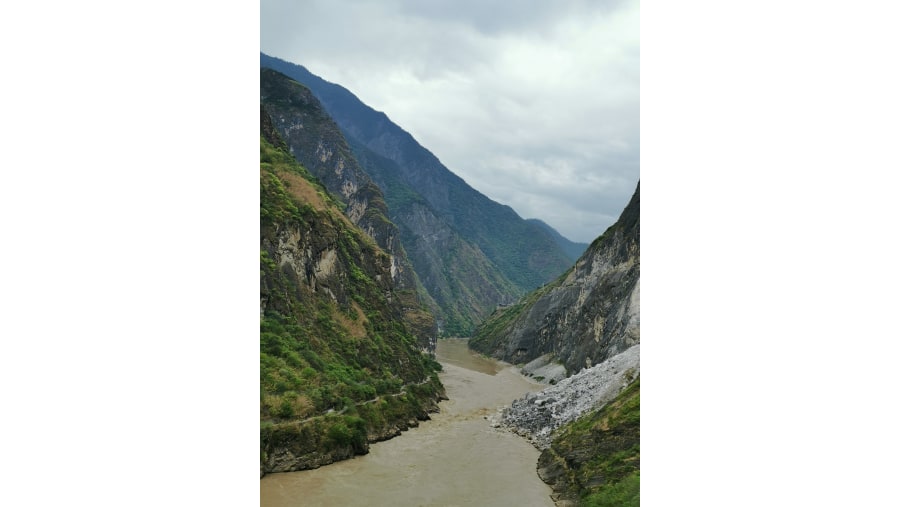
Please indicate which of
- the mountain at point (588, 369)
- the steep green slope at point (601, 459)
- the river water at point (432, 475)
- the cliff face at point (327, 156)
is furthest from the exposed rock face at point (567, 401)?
the cliff face at point (327, 156)

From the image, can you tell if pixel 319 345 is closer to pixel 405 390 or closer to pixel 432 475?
pixel 405 390

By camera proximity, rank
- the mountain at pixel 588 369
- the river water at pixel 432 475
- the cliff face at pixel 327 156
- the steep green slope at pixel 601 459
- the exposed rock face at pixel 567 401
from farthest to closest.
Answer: the cliff face at pixel 327 156 < the exposed rock face at pixel 567 401 < the mountain at pixel 588 369 < the river water at pixel 432 475 < the steep green slope at pixel 601 459

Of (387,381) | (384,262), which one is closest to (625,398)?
(387,381)

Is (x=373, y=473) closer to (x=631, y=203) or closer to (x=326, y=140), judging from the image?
(x=631, y=203)

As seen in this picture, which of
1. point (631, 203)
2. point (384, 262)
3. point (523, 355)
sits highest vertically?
point (631, 203)

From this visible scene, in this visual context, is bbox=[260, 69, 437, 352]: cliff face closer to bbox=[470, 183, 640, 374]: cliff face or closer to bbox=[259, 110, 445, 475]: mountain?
bbox=[470, 183, 640, 374]: cliff face

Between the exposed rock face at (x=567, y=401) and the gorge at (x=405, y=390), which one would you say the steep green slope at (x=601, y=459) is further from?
the exposed rock face at (x=567, y=401)
